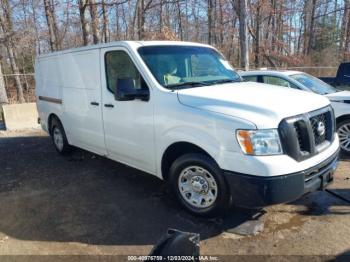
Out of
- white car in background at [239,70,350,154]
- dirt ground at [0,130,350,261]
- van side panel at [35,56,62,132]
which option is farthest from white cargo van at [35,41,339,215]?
white car in background at [239,70,350,154]

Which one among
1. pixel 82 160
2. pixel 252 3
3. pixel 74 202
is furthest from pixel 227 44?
pixel 74 202

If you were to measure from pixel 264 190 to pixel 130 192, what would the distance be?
2346mm

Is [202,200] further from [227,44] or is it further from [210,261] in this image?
[227,44]

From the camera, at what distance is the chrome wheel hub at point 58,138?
23.0ft

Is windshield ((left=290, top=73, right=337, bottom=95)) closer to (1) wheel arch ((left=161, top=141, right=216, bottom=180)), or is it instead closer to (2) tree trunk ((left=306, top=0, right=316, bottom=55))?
(1) wheel arch ((left=161, top=141, right=216, bottom=180))

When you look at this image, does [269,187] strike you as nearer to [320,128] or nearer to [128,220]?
[320,128]

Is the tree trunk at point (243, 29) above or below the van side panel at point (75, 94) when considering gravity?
above

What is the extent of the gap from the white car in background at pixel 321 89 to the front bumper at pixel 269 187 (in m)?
A: 3.42

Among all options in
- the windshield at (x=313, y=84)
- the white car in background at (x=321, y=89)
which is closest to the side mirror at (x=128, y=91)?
the white car in background at (x=321, y=89)

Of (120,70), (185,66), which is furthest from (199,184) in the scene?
(120,70)

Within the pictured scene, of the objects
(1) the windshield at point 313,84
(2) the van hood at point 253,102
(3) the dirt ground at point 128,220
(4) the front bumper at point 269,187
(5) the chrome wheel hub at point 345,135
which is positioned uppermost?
(2) the van hood at point 253,102

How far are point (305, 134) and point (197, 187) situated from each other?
4.41ft

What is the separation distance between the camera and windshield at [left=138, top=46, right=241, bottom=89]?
439 centimetres

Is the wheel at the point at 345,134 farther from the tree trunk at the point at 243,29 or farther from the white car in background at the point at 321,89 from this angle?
the tree trunk at the point at 243,29
